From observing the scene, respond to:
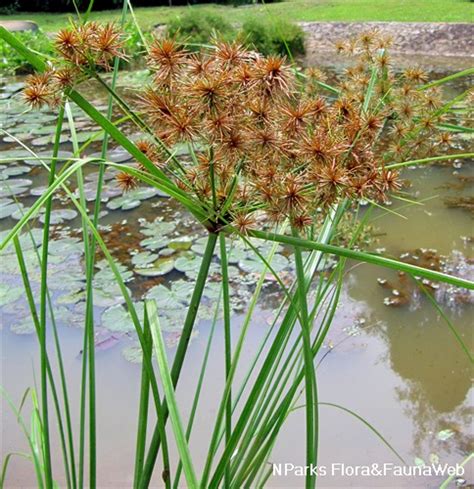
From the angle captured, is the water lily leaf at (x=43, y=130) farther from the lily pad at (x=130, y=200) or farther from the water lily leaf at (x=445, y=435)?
the water lily leaf at (x=445, y=435)

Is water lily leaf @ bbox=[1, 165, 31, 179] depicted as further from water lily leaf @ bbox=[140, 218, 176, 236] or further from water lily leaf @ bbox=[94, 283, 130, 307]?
water lily leaf @ bbox=[94, 283, 130, 307]

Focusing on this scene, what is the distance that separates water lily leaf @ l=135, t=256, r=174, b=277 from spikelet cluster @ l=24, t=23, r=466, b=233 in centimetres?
253

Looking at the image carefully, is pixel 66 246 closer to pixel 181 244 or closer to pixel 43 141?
pixel 181 244

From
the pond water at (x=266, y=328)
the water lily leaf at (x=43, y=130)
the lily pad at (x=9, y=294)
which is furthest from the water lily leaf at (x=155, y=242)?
the water lily leaf at (x=43, y=130)

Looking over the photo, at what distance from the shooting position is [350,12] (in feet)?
36.3

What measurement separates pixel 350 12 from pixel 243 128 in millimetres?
11378

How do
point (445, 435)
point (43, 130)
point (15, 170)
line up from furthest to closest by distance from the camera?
point (43, 130), point (15, 170), point (445, 435)

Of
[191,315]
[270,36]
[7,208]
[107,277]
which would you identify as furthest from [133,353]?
[270,36]

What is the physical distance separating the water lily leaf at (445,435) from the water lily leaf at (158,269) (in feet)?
5.23

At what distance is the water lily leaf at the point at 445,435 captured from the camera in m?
2.18

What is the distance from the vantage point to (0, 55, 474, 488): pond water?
2154mm

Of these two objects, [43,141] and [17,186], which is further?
[43,141]

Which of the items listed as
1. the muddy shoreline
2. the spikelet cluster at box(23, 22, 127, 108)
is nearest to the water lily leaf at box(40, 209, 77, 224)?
the spikelet cluster at box(23, 22, 127, 108)

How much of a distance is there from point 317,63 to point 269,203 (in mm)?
9123
